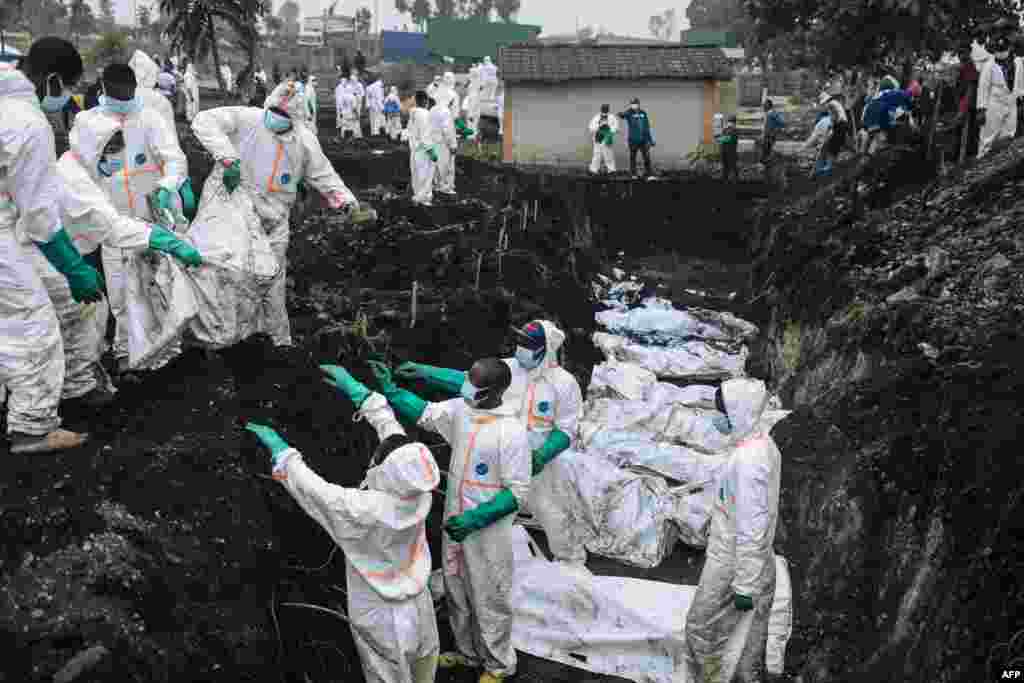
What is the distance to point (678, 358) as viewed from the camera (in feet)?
34.5

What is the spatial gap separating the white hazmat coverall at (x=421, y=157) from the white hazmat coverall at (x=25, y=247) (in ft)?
32.2

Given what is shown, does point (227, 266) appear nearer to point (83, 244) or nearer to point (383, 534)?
point (83, 244)

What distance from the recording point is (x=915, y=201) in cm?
1041

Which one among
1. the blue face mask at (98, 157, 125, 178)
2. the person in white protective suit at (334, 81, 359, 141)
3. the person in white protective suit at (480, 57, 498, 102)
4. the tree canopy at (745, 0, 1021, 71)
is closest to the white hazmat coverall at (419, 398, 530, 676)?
the blue face mask at (98, 157, 125, 178)

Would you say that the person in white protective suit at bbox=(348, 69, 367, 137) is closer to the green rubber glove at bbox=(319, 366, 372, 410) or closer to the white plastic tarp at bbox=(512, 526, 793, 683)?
the white plastic tarp at bbox=(512, 526, 793, 683)

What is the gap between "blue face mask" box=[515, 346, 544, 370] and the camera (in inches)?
235

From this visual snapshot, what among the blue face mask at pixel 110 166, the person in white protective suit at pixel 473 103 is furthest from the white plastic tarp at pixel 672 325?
the person in white protective suit at pixel 473 103

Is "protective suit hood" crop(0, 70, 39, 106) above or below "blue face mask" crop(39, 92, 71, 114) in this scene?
above

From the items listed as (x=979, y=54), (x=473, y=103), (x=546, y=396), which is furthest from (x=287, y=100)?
(x=473, y=103)

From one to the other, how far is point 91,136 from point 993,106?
10.2m

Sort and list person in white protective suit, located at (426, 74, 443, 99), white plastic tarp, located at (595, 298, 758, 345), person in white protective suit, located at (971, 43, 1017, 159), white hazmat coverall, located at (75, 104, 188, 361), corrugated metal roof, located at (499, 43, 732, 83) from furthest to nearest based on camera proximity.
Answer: corrugated metal roof, located at (499, 43, 732, 83)
person in white protective suit, located at (426, 74, 443, 99)
white plastic tarp, located at (595, 298, 758, 345)
person in white protective suit, located at (971, 43, 1017, 159)
white hazmat coverall, located at (75, 104, 188, 361)

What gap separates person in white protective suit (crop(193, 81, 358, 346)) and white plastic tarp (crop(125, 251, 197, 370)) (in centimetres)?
85

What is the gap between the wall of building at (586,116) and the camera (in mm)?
22031

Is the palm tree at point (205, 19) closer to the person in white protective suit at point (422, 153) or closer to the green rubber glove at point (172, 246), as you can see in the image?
the person in white protective suit at point (422, 153)
